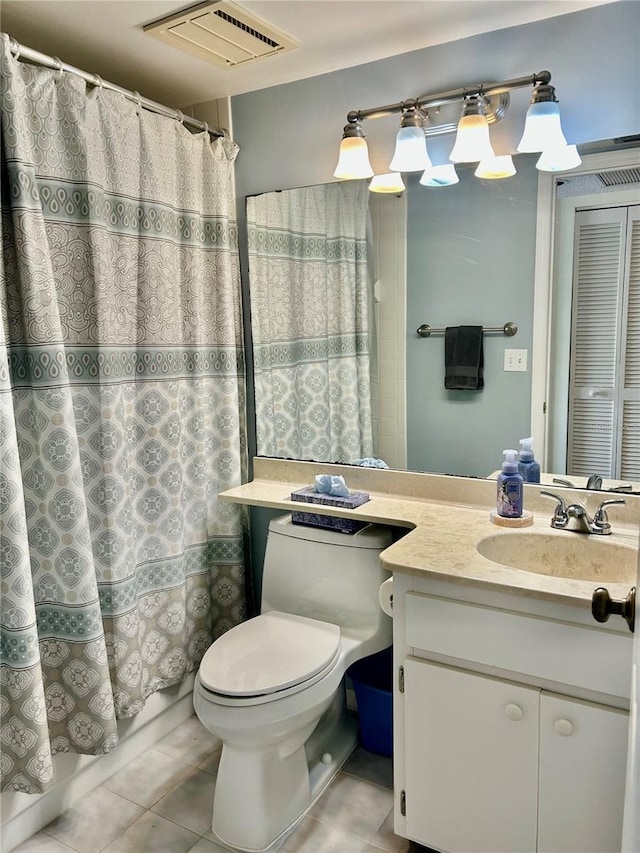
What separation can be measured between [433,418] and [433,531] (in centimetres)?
44

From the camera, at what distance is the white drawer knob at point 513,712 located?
1.42 metres

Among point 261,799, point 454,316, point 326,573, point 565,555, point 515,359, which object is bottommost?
point 261,799

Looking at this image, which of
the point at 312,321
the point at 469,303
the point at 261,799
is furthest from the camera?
the point at 312,321

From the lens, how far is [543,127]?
5.51ft

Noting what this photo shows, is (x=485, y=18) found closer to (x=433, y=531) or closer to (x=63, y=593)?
(x=433, y=531)

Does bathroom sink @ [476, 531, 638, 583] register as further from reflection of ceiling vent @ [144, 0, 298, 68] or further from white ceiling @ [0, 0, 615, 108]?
reflection of ceiling vent @ [144, 0, 298, 68]

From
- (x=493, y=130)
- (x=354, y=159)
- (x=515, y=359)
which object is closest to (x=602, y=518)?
(x=515, y=359)

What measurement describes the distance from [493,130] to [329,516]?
4.11ft

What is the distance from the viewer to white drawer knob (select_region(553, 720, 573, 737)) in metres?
1.37

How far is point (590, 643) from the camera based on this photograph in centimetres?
133

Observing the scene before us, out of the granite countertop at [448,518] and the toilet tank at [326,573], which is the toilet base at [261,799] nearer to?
the toilet tank at [326,573]

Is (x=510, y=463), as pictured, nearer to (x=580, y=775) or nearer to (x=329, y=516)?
(x=329, y=516)

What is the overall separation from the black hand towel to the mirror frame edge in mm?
162

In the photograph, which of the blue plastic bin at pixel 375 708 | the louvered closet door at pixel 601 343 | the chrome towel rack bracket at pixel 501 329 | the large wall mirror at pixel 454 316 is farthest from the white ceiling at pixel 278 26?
the blue plastic bin at pixel 375 708
